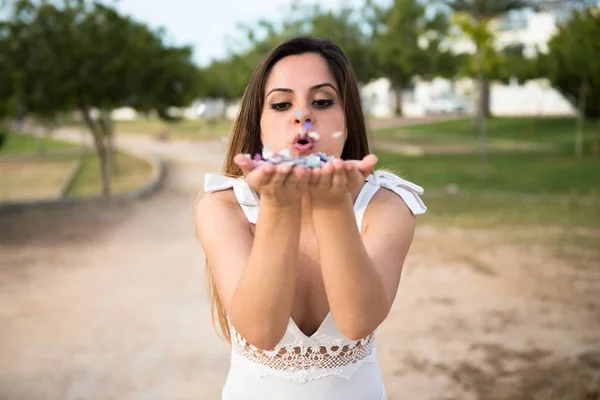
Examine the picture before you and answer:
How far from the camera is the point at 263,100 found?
1.68m

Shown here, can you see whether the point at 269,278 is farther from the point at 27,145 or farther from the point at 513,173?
the point at 27,145

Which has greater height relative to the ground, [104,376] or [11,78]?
[11,78]

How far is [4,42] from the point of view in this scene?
12.5 m

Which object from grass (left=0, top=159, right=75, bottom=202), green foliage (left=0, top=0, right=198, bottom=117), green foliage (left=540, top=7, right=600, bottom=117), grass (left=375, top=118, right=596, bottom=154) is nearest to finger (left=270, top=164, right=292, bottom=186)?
green foliage (left=0, top=0, right=198, bottom=117)

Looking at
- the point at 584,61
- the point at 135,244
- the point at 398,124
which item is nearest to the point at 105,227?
the point at 135,244

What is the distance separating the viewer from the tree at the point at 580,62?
19125mm

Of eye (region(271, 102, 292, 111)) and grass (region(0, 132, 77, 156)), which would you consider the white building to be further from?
eye (region(271, 102, 292, 111))

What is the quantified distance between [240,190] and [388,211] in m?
0.36

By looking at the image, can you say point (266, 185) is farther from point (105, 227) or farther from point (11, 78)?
point (11, 78)

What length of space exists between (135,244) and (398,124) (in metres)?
28.9

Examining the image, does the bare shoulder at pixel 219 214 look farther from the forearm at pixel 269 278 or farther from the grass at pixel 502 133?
the grass at pixel 502 133

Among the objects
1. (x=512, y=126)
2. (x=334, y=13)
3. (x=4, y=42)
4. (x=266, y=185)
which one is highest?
(x=334, y=13)

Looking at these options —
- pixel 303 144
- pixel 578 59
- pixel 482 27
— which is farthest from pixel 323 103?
pixel 578 59

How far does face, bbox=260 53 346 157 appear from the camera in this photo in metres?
1.44
